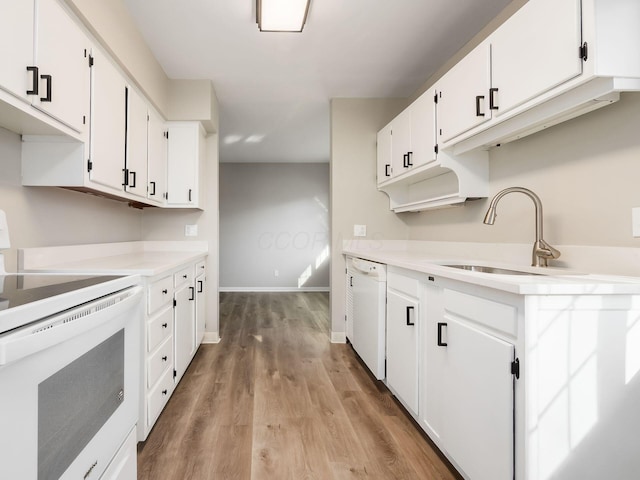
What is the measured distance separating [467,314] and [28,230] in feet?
6.52

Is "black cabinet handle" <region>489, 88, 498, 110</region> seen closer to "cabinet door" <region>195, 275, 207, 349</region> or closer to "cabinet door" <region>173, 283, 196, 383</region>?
"cabinet door" <region>173, 283, 196, 383</region>

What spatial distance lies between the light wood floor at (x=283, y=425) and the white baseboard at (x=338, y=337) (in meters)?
0.22

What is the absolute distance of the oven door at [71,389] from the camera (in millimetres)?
652

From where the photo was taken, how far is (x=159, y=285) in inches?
79.7

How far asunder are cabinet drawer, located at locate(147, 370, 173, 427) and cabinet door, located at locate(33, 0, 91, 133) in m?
1.35

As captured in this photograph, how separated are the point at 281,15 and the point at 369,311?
80.1 inches

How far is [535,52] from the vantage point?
4.85 ft

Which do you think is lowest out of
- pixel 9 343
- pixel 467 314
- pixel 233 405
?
pixel 233 405

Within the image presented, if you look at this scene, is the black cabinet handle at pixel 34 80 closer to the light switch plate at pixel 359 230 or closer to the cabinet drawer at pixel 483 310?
the cabinet drawer at pixel 483 310

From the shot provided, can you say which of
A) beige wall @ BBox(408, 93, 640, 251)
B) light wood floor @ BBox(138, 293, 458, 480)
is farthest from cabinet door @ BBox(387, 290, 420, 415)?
beige wall @ BBox(408, 93, 640, 251)

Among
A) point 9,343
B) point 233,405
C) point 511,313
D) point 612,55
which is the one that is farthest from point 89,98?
point 612,55

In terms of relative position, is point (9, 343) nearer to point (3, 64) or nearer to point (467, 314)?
point (3, 64)

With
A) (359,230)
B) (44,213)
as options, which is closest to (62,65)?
(44,213)

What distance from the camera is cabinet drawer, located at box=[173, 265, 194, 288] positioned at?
2385 millimetres
